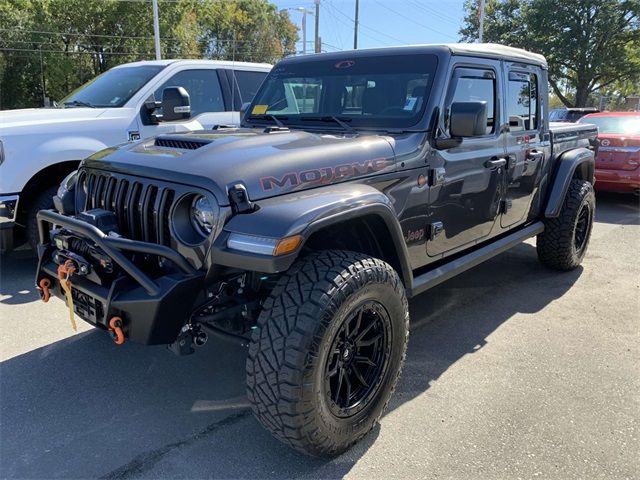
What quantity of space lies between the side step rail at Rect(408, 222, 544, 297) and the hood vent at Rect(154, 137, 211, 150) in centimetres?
145

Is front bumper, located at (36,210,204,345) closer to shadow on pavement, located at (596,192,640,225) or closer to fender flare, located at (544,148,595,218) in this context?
fender flare, located at (544,148,595,218)

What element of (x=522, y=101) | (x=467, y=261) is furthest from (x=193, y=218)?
(x=522, y=101)

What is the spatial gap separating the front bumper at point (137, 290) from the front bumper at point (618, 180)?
27.7 ft

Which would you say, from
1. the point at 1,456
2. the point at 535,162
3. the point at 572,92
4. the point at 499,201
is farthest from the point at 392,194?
the point at 572,92

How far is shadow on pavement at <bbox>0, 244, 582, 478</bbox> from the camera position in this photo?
98.6 inches

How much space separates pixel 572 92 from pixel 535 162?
38353 mm

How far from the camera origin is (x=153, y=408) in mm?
2961

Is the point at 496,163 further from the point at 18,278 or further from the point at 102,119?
the point at 18,278

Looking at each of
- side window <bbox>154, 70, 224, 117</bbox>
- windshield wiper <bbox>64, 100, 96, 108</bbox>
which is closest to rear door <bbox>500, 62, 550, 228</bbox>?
side window <bbox>154, 70, 224, 117</bbox>

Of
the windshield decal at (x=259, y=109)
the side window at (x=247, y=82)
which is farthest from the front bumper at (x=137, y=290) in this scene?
the side window at (x=247, y=82)

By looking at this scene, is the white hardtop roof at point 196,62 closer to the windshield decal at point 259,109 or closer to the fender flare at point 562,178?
the windshield decal at point 259,109

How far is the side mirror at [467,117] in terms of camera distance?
3.09m

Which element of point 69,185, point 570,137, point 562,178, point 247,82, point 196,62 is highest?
point 196,62

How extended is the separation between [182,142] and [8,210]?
8.67 ft
